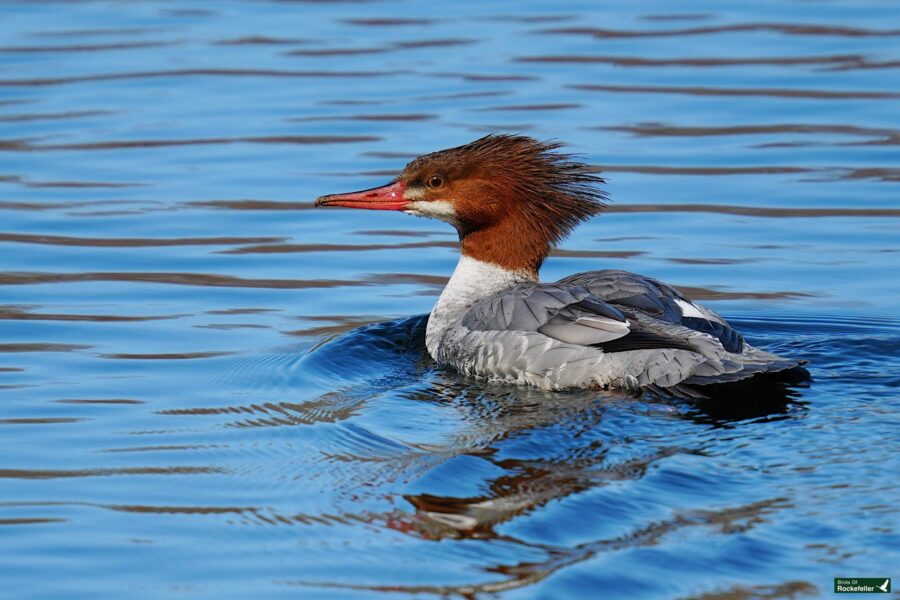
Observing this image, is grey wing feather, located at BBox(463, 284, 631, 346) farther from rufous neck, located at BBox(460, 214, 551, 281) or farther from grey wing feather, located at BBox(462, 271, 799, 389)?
rufous neck, located at BBox(460, 214, 551, 281)

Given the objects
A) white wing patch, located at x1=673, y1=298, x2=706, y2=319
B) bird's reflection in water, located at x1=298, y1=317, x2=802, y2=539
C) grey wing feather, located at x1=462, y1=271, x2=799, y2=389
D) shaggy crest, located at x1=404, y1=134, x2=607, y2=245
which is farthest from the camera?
shaggy crest, located at x1=404, y1=134, x2=607, y2=245

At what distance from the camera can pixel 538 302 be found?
25.1 ft

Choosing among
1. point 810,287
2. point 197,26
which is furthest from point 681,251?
point 197,26

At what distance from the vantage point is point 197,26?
16.1 metres

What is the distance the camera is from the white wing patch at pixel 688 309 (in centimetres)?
759

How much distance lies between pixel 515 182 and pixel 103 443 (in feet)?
9.12

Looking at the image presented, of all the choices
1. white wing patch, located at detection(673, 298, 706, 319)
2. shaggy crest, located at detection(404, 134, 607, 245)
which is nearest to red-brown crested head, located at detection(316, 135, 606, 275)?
shaggy crest, located at detection(404, 134, 607, 245)

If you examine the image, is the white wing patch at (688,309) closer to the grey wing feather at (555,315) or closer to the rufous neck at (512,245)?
the grey wing feather at (555,315)

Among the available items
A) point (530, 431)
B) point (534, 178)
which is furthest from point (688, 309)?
point (530, 431)

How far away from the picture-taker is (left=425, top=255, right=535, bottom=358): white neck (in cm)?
845

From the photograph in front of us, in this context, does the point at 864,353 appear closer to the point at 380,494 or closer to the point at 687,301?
the point at 687,301

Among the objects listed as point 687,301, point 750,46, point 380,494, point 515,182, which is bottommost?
point 380,494

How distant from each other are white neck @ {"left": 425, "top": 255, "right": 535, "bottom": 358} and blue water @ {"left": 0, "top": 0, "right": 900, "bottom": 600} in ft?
0.75

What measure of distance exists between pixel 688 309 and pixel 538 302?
2.49 feet
